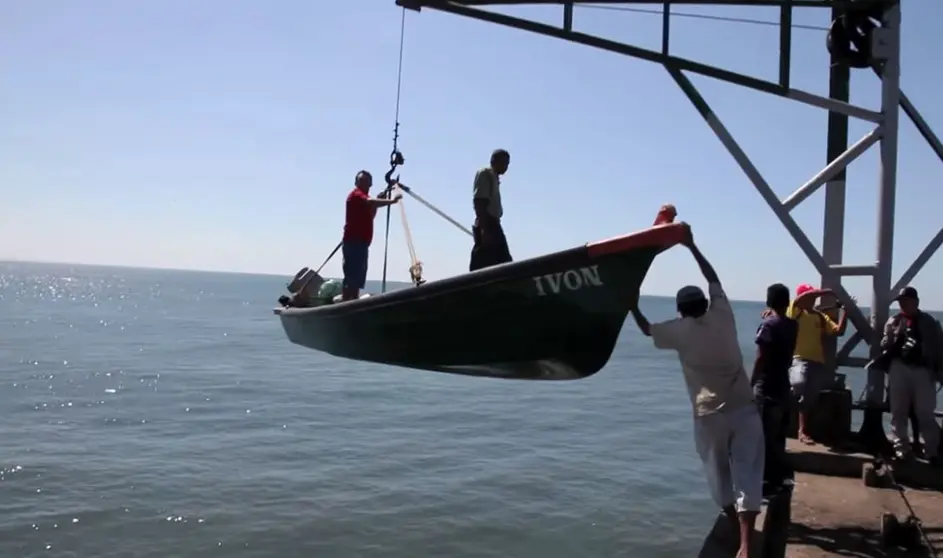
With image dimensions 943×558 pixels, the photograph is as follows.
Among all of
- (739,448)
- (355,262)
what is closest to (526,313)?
(739,448)

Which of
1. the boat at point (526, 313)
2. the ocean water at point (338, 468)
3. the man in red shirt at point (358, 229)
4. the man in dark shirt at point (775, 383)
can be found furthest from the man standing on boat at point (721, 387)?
the ocean water at point (338, 468)

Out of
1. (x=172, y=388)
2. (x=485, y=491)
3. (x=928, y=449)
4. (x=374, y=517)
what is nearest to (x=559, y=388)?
(x=172, y=388)

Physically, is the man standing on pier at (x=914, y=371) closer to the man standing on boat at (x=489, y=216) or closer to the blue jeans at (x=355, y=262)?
the man standing on boat at (x=489, y=216)

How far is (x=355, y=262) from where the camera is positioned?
9664 mm

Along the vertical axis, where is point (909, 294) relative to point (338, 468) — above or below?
above

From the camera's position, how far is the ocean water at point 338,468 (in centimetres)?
1104

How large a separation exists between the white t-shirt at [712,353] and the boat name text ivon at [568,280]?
1.10 m

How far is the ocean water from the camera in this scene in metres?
11.0

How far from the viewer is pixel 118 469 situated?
1479 cm

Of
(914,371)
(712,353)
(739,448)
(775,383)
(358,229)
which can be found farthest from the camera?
(358,229)

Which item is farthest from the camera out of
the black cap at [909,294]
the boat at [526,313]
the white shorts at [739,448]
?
the black cap at [909,294]

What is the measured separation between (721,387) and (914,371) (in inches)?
130

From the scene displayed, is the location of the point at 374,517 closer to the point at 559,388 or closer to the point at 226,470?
the point at 226,470

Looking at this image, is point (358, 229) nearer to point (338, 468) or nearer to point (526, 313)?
point (526, 313)
